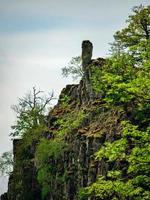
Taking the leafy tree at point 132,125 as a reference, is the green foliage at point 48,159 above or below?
below

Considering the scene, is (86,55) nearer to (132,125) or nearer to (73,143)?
(73,143)

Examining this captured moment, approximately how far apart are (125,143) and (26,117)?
1999 inches

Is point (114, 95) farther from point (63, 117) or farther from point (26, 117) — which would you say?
point (26, 117)

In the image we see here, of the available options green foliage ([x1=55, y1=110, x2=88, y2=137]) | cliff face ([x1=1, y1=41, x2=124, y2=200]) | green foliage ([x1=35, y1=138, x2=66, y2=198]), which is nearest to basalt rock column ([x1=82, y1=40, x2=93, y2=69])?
cliff face ([x1=1, y1=41, x2=124, y2=200])

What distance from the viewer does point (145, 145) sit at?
84.2 feet

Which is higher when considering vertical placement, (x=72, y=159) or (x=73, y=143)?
(x=73, y=143)

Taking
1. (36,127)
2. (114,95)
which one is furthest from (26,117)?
(114,95)

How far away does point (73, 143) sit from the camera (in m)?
55.1

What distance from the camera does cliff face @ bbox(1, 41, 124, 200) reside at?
162ft

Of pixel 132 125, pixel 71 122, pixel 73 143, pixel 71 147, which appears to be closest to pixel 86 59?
pixel 71 122

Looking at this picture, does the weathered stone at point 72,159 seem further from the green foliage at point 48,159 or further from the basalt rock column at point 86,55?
the green foliage at point 48,159

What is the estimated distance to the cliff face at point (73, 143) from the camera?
162 ft

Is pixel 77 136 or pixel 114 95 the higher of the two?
pixel 114 95

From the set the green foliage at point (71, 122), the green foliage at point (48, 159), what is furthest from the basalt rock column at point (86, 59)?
the green foliage at point (48, 159)
